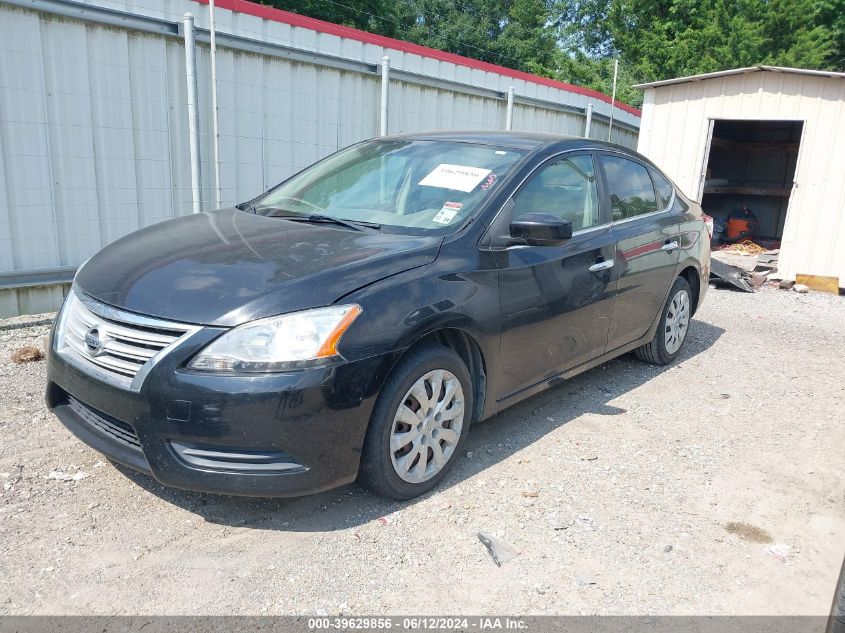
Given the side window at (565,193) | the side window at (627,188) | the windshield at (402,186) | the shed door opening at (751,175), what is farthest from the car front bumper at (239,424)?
the shed door opening at (751,175)

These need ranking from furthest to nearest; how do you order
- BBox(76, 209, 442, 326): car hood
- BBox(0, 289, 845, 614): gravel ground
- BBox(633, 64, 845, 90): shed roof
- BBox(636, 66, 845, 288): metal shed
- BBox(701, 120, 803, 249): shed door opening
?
BBox(701, 120, 803, 249): shed door opening
BBox(636, 66, 845, 288): metal shed
BBox(633, 64, 845, 90): shed roof
BBox(76, 209, 442, 326): car hood
BBox(0, 289, 845, 614): gravel ground

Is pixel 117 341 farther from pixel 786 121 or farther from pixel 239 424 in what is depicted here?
pixel 786 121

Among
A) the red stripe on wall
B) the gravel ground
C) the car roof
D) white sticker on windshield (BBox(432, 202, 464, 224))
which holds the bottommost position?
the gravel ground

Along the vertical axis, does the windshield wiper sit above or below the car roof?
below

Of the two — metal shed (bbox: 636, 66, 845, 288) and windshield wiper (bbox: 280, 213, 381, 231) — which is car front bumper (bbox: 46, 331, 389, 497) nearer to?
windshield wiper (bbox: 280, 213, 381, 231)

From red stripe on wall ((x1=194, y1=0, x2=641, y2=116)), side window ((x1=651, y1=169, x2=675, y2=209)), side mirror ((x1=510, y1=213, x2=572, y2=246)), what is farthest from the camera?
red stripe on wall ((x1=194, y1=0, x2=641, y2=116))

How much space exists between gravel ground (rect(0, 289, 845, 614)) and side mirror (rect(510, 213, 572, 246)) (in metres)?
1.21

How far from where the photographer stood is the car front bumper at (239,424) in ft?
8.95

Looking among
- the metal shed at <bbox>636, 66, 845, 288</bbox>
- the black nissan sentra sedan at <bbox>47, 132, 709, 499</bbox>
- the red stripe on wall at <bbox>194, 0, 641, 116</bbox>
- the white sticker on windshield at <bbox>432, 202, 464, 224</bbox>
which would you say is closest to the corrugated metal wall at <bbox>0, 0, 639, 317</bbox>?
the red stripe on wall at <bbox>194, 0, 641, 116</bbox>

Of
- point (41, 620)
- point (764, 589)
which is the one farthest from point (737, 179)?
point (41, 620)

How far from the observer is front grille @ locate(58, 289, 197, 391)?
2797 mm

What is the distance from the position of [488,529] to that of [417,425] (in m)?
0.56

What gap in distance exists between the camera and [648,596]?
2797 mm

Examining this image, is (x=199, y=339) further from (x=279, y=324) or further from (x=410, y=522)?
(x=410, y=522)
